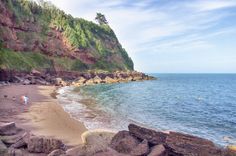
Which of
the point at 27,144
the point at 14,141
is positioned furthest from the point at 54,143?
the point at 14,141

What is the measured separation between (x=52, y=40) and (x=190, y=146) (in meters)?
94.7

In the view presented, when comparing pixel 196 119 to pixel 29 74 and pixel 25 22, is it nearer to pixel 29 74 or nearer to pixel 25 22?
pixel 29 74

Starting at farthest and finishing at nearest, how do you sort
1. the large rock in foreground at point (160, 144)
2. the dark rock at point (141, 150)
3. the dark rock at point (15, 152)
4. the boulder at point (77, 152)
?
1. the dark rock at point (141, 150)
2. the large rock in foreground at point (160, 144)
3. the boulder at point (77, 152)
4. the dark rock at point (15, 152)

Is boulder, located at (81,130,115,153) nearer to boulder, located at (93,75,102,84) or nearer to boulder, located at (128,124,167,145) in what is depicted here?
boulder, located at (128,124,167,145)

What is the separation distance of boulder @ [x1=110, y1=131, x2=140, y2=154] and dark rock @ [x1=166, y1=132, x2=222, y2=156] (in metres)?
1.82

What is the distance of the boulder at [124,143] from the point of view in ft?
49.0

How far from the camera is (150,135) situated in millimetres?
15422

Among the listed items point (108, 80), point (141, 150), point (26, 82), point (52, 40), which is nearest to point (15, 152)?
point (141, 150)

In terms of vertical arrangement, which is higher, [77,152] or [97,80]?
[77,152]

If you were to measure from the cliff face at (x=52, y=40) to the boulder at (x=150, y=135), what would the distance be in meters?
61.4

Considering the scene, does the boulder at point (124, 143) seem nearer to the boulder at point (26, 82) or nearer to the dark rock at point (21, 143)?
the dark rock at point (21, 143)

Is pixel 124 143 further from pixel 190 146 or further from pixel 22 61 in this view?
pixel 22 61

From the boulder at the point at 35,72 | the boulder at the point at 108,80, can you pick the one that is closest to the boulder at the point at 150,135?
the boulder at the point at 35,72

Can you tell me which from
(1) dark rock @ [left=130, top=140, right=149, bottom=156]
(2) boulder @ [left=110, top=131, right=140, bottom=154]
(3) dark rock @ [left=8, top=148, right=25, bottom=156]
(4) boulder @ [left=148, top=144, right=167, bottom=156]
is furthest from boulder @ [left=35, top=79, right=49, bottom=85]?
(4) boulder @ [left=148, top=144, right=167, bottom=156]
